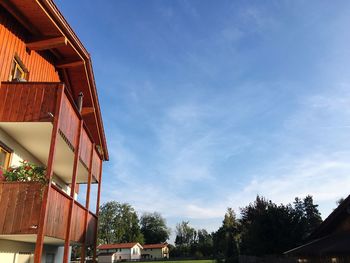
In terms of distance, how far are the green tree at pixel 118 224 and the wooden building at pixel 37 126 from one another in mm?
100907

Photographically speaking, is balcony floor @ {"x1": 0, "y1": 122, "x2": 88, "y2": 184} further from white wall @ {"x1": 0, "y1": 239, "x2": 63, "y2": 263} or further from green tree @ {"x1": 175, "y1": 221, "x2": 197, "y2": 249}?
green tree @ {"x1": 175, "y1": 221, "x2": 197, "y2": 249}

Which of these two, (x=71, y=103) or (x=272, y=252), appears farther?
(x=272, y=252)

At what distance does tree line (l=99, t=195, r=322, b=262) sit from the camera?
26797 mm

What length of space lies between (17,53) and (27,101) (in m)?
2.36

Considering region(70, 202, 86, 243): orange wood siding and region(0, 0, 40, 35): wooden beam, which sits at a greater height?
region(0, 0, 40, 35): wooden beam

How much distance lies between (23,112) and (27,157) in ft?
11.1

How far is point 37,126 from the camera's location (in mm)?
10562

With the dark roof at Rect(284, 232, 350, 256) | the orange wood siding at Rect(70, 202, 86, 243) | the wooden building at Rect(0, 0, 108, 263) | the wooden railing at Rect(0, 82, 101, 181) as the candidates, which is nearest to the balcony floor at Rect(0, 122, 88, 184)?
the wooden building at Rect(0, 0, 108, 263)

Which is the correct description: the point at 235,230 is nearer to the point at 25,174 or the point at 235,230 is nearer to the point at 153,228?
the point at 25,174

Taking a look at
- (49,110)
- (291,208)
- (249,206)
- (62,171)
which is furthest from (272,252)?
(49,110)

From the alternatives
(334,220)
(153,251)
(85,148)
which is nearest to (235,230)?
(334,220)

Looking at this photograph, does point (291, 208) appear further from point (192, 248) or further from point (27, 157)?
point (192, 248)

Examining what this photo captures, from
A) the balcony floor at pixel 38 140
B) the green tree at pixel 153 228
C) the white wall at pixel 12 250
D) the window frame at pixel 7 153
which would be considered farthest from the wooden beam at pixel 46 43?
the green tree at pixel 153 228

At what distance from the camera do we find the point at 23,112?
1012 cm
